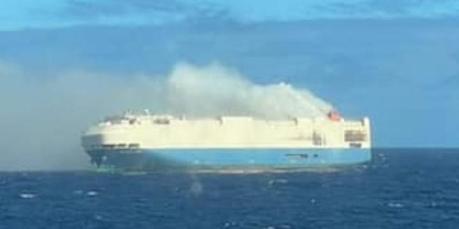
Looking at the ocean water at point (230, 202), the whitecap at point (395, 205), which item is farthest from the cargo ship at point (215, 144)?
the whitecap at point (395, 205)

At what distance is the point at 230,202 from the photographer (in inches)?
3711

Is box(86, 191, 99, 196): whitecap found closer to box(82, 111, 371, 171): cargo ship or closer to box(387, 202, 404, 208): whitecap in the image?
box(387, 202, 404, 208): whitecap

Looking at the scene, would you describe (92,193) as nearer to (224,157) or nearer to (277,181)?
(277,181)

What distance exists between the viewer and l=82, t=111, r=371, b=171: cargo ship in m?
149

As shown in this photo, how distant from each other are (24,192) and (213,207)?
36.0 metres

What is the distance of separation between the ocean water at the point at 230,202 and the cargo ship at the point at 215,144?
363 centimetres

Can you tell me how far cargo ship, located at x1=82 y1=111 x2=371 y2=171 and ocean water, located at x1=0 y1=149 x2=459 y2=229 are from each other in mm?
3630

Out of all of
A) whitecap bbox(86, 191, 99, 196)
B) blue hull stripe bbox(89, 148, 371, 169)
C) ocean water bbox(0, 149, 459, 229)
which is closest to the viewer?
ocean water bbox(0, 149, 459, 229)

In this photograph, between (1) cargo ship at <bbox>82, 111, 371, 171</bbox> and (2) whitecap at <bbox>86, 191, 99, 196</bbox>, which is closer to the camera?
(2) whitecap at <bbox>86, 191, 99, 196</bbox>

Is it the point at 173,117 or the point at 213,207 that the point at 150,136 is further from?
the point at 213,207

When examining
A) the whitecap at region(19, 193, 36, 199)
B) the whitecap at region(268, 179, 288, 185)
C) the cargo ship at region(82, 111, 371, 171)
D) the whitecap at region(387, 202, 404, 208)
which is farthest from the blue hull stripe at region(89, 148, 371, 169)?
the whitecap at region(387, 202, 404, 208)

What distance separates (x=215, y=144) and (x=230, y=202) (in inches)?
2284

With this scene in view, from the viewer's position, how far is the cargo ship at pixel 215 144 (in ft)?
488

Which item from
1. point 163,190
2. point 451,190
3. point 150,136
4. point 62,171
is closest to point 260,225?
point 163,190
